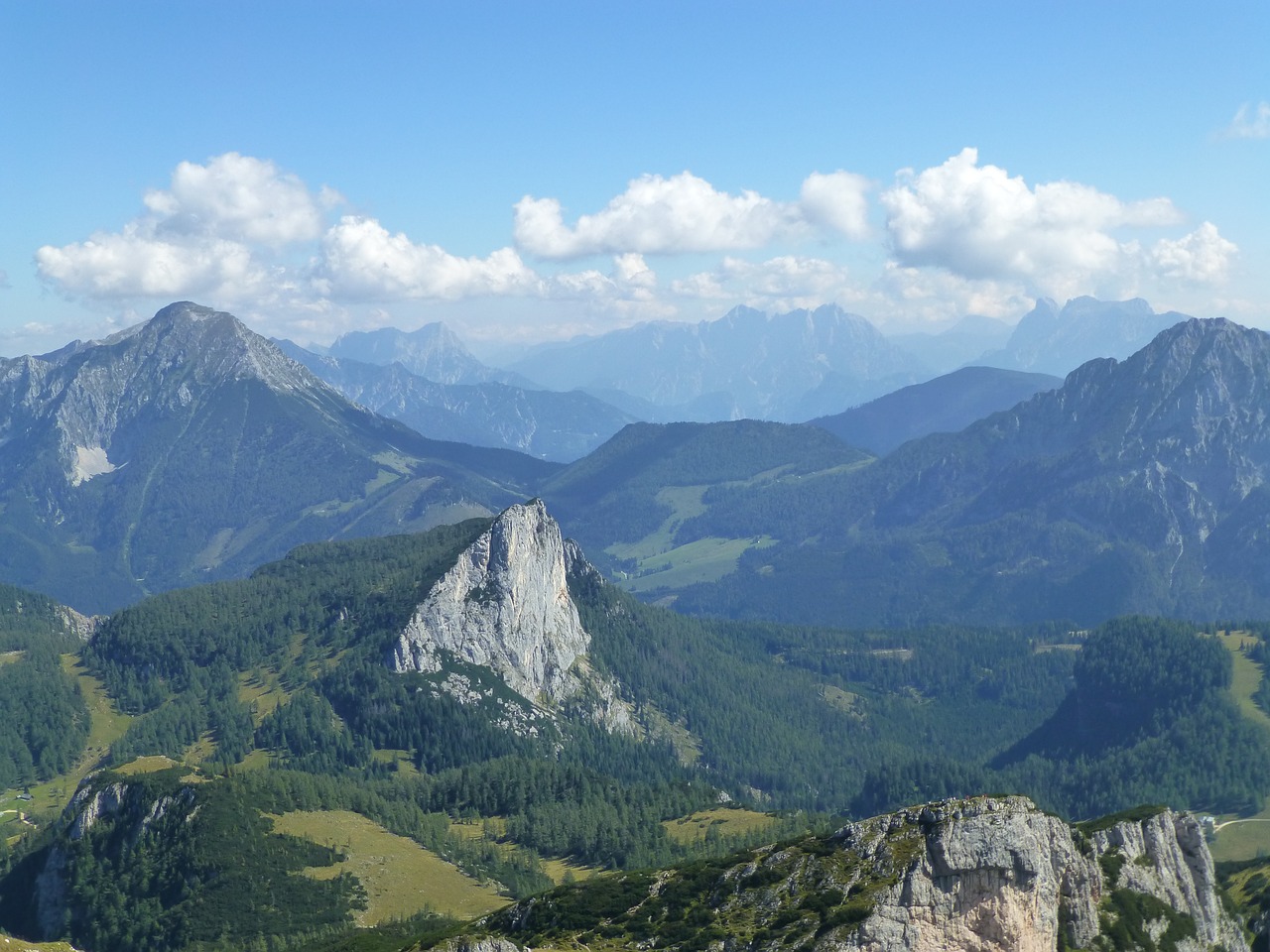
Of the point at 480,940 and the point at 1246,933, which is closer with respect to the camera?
the point at 480,940

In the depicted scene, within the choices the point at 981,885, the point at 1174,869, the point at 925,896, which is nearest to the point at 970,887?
the point at 981,885

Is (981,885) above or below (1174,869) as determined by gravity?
above

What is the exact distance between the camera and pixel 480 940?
357 feet

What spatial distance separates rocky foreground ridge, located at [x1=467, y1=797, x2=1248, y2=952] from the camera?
104188 millimetres

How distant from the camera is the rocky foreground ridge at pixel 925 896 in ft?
342

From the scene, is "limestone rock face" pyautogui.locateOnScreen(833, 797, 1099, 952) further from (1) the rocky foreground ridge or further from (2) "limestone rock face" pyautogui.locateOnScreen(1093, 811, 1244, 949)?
(2) "limestone rock face" pyautogui.locateOnScreen(1093, 811, 1244, 949)

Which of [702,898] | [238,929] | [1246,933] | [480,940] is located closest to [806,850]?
[702,898]

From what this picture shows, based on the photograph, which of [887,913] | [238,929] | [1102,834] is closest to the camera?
[887,913]

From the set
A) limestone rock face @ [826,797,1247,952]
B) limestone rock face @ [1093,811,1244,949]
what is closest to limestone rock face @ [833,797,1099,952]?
limestone rock face @ [826,797,1247,952]

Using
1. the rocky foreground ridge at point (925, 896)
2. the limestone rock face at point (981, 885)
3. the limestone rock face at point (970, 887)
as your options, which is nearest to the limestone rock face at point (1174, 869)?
the rocky foreground ridge at point (925, 896)

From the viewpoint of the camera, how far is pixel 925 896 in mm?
103750

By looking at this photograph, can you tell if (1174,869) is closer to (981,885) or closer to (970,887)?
(981,885)

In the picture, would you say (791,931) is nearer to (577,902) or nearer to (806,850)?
(806,850)

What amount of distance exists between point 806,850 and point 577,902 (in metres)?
23.8
